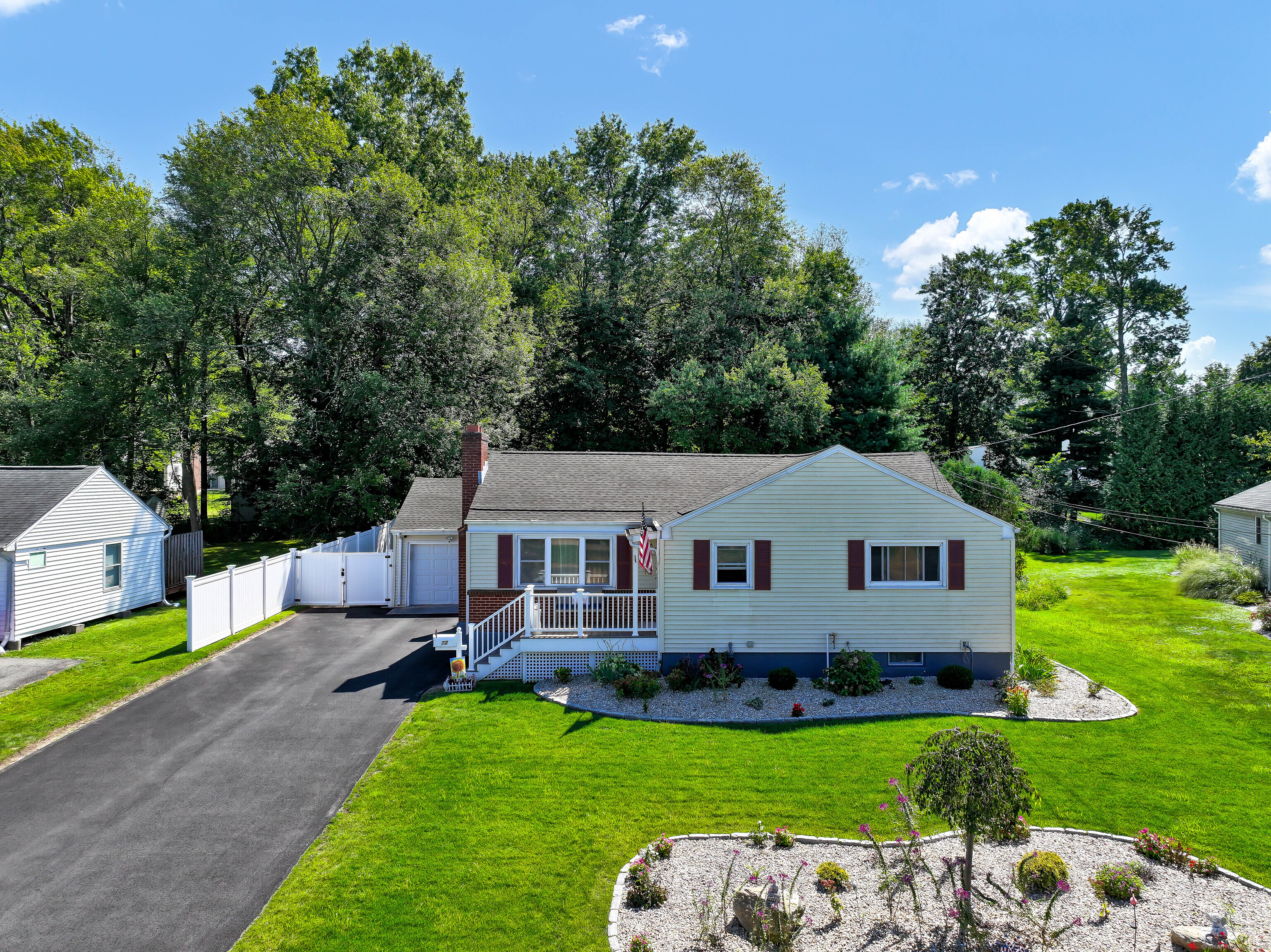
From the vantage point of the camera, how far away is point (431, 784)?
9.49m

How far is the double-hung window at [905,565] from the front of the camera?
1445cm

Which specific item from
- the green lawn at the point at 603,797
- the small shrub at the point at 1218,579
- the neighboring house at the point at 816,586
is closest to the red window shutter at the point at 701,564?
the neighboring house at the point at 816,586

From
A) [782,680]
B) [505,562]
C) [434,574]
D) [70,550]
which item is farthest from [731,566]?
[70,550]

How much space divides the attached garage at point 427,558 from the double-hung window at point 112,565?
791cm

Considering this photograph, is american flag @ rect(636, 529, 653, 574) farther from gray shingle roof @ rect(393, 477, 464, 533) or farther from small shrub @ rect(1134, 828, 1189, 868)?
small shrub @ rect(1134, 828, 1189, 868)

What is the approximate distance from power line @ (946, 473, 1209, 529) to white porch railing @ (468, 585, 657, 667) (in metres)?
20.2

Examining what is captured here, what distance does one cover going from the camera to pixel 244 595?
18422mm

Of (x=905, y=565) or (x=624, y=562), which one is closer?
(x=905, y=565)

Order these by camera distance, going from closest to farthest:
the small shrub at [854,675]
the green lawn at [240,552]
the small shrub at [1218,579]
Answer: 1. the small shrub at [854,675]
2. the small shrub at [1218,579]
3. the green lawn at [240,552]

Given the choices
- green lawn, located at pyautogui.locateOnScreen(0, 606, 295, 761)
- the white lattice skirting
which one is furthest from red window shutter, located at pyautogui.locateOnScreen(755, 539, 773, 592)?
green lawn, located at pyautogui.locateOnScreen(0, 606, 295, 761)

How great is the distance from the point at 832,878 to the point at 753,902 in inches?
47.2

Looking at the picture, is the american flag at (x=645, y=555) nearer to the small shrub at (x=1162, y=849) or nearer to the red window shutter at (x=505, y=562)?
the red window shutter at (x=505, y=562)

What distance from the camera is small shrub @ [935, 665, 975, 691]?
1362 cm

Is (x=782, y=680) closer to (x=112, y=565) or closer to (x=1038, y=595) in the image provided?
(x=1038, y=595)
